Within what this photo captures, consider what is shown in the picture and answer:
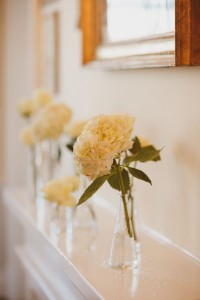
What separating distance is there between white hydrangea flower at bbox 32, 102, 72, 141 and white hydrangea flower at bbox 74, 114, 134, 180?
636mm

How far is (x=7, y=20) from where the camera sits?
3.33m

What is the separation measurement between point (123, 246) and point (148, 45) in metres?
0.53

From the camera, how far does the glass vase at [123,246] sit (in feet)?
4.47

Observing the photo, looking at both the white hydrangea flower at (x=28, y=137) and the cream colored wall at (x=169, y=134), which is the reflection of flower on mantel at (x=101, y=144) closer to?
the cream colored wall at (x=169, y=134)

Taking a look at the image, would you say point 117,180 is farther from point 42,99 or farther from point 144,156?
point 42,99

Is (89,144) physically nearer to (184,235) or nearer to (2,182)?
(184,235)

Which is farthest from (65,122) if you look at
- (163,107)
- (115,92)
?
(163,107)

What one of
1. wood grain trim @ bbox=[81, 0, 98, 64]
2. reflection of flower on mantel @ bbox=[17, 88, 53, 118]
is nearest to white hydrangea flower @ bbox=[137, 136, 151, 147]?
wood grain trim @ bbox=[81, 0, 98, 64]

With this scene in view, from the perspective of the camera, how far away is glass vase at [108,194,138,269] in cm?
136

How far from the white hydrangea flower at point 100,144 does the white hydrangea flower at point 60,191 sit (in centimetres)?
39

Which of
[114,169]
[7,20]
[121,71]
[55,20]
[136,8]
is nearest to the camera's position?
[114,169]

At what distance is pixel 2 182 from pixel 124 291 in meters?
2.40

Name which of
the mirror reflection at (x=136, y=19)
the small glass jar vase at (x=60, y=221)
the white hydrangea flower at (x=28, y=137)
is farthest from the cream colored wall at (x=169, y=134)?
the white hydrangea flower at (x=28, y=137)

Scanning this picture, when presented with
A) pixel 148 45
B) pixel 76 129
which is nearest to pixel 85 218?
pixel 76 129
